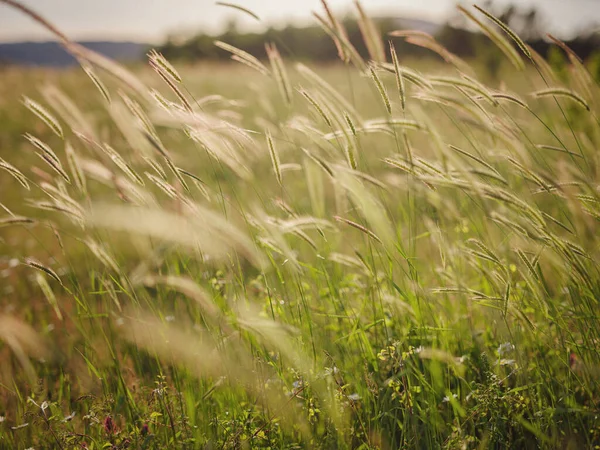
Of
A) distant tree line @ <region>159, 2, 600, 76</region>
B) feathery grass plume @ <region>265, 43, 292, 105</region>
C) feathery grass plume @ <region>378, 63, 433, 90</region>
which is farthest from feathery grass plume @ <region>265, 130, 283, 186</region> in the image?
distant tree line @ <region>159, 2, 600, 76</region>

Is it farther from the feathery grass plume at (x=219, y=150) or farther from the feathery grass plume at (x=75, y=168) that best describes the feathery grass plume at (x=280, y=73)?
the feathery grass plume at (x=75, y=168)

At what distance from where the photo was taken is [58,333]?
2.13m

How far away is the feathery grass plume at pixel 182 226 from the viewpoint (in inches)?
33.0

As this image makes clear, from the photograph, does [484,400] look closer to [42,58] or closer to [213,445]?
[213,445]

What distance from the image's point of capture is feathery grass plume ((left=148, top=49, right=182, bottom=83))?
117 centimetres

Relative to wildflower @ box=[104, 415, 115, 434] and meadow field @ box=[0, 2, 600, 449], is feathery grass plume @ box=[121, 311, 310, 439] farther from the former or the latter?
wildflower @ box=[104, 415, 115, 434]

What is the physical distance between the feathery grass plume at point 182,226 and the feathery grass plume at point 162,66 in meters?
0.39

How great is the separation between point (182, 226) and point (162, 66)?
1.66ft

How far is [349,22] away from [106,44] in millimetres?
49572

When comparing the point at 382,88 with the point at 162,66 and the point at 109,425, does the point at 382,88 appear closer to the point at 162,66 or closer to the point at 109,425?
the point at 162,66

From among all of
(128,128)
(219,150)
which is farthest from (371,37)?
(128,128)

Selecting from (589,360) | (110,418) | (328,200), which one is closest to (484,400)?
(589,360)

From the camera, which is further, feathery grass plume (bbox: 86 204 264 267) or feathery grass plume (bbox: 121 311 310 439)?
feathery grass plume (bbox: 121 311 310 439)

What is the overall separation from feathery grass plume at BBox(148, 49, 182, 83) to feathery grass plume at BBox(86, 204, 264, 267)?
15.5 inches
